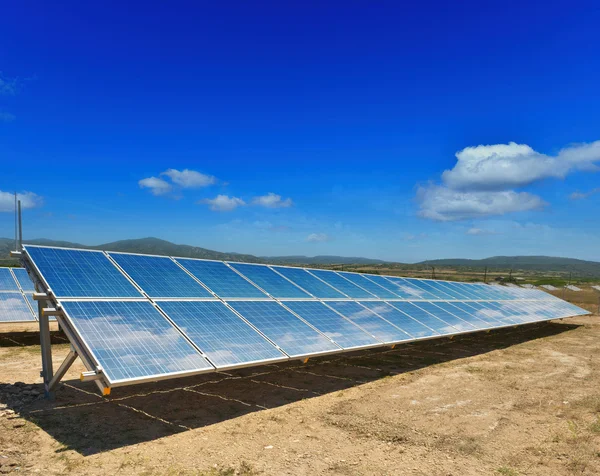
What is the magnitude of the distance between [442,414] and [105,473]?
29.7 feet

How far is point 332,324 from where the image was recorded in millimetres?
15180

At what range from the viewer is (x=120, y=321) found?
1064 cm

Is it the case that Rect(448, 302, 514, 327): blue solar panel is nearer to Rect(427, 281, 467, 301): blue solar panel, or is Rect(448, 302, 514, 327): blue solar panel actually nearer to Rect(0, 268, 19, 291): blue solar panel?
Rect(427, 281, 467, 301): blue solar panel

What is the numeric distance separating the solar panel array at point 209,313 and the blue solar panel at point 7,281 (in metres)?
13.6

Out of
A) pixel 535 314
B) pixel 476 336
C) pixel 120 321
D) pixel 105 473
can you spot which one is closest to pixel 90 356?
pixel 120 321

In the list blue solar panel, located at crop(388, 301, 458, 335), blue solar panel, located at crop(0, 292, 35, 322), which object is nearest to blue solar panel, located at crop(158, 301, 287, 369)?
blue solar panel, located at crop(388, 301, 458, 335)

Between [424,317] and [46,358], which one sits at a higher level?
[424,317]

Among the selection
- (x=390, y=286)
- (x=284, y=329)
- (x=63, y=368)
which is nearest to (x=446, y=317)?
(x=390, y=286)

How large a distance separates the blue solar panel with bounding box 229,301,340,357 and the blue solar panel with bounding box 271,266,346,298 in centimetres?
386

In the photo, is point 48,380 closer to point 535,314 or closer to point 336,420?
point 336,420

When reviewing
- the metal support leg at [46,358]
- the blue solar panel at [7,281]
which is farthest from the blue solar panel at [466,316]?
the blue solar panel at [7,281]

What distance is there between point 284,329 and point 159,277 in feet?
15.7

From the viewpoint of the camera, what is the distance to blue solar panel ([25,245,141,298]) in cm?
1126

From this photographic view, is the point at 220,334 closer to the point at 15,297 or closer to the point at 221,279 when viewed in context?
the point at 221,279
